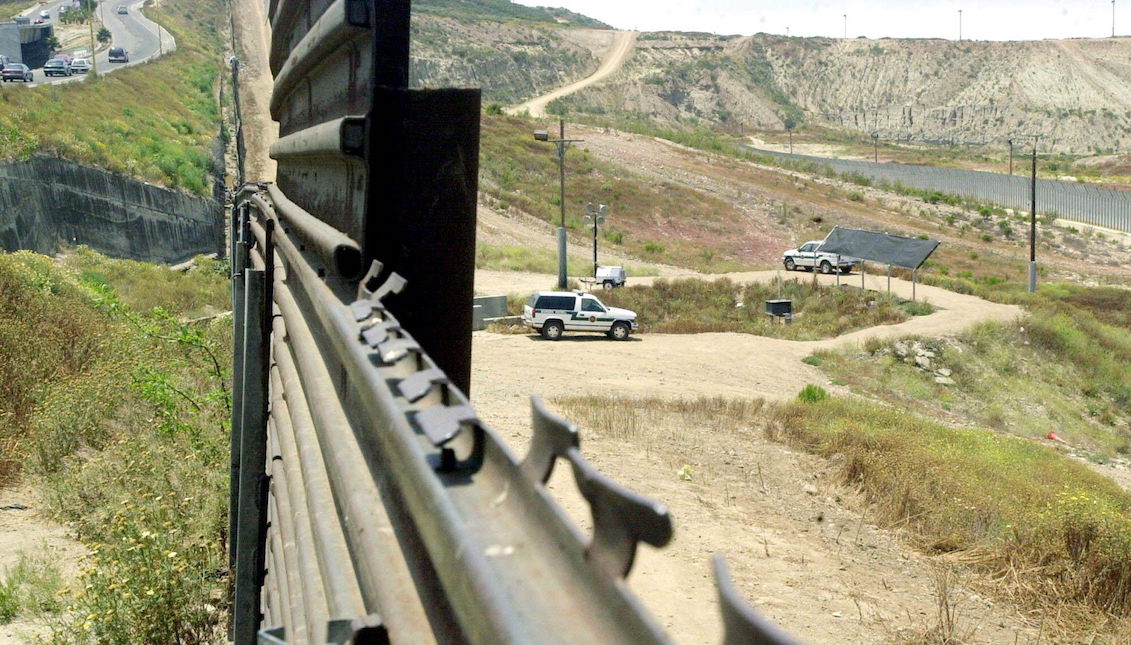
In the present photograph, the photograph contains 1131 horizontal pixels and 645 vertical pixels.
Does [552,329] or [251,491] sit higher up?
[251,491]

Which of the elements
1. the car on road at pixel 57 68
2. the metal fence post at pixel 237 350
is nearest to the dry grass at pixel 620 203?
the car on road at pixel 57 68

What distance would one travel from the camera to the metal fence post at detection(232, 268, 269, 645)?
4.71 meters

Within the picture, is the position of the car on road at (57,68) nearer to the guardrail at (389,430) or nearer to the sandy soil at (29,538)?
the sandy soil at (29,538)

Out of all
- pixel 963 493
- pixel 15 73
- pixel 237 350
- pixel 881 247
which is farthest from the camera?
pixel 15 73

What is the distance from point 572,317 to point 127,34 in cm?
6378

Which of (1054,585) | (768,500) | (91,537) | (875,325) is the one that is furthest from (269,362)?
(875,325)

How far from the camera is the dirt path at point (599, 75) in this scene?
121 meters

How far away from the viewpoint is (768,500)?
14680mm

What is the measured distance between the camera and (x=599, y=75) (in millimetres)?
145625

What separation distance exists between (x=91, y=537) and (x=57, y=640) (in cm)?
302

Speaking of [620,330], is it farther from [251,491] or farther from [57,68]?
[57,68]

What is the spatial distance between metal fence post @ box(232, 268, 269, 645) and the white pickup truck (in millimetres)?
47233

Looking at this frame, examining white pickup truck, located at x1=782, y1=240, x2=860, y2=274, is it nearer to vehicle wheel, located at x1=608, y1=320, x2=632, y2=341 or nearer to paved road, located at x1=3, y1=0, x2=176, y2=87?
vehicle wheel, located at x1=608, y1=320, x2=632, y2=341

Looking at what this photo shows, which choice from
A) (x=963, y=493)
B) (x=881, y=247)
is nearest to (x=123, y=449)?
(x=963, y=493)
